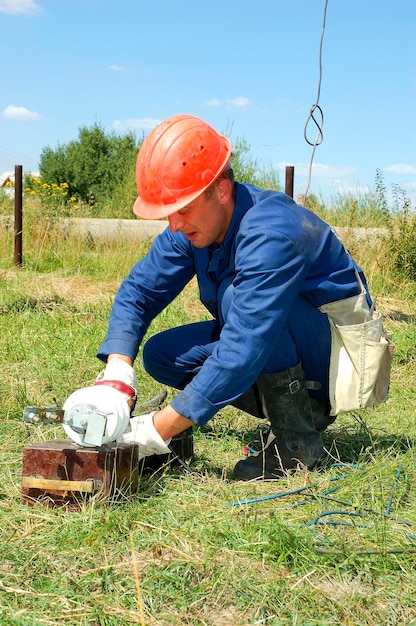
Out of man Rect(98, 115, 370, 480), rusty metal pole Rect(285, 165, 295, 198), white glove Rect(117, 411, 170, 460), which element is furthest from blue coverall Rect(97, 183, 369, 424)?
rusty metal pole Rect(285, 165, 295, 198)

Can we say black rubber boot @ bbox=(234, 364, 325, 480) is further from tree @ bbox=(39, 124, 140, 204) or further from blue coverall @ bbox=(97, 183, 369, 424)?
tree @ bbox=(39, 124, 140, 204)

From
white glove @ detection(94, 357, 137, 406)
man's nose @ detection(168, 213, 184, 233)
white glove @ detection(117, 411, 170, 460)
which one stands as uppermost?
man's nose @ detection(168, 213, 184, 233)

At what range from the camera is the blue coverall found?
253cm

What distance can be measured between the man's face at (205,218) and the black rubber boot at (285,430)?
587 mm

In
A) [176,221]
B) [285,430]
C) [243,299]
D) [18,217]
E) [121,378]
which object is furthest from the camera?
[18,217]

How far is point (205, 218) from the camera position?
2738mm

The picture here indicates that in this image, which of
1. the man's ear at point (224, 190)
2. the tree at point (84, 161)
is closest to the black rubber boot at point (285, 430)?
the man's ear at point (224, 190)

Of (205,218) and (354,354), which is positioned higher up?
(205,218)

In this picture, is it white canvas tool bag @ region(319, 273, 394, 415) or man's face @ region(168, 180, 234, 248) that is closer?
man's face @ region(168, 180, 234, 248)

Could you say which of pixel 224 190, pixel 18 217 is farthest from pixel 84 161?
pixel 224 190

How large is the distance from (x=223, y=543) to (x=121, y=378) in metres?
0.85

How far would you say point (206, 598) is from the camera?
1978mm

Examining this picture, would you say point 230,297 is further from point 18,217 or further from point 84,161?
point 84,161

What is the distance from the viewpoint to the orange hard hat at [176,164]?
8.64 feet
